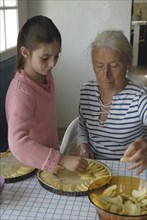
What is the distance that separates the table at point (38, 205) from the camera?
3.09ft

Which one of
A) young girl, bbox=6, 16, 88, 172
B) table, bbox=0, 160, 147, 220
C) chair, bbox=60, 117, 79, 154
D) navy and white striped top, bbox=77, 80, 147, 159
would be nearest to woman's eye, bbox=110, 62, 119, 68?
navy and white striped top, bbox=77, 80, 147, 159

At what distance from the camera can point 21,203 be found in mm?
1010

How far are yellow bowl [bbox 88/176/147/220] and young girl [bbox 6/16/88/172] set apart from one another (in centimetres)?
12

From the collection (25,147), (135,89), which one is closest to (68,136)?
(135,89)

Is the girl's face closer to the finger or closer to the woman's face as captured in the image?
the woman's face

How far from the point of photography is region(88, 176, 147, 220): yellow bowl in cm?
81

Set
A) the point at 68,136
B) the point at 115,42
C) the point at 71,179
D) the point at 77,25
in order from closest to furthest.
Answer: the point at 71,179 → the point at 115,42 → the point at 68,136 → the point at 77,25

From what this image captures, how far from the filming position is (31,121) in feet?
3.89

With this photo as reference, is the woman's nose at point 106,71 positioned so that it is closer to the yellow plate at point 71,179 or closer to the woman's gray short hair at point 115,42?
the woman's gray short hair at point 115,42

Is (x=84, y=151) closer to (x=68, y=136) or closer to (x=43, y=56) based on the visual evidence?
(x=68, y=136)

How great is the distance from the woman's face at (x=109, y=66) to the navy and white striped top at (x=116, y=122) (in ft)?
0.26

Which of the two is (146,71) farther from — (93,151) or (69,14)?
(93,151)

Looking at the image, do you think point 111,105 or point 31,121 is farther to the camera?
point 111,105

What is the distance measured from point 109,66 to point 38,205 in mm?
719
